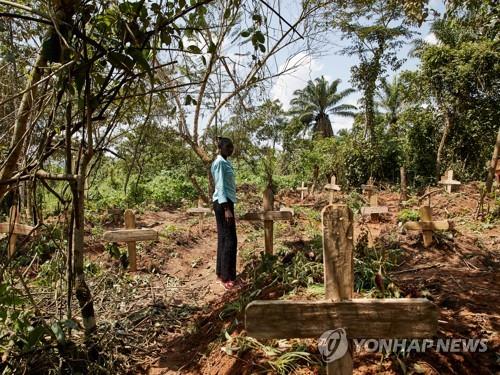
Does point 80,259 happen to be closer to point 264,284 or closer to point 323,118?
point 264,284

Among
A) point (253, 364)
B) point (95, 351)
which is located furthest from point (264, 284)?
point (95, 351)

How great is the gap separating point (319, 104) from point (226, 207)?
32154 millimetres

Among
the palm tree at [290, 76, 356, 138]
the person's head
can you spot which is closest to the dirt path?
the person's head

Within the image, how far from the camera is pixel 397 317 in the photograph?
1985mm

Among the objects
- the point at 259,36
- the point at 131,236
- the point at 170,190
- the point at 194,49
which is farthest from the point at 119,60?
the point at 170,190

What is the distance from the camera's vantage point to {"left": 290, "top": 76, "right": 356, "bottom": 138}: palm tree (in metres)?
34.5

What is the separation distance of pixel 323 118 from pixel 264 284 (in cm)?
3307

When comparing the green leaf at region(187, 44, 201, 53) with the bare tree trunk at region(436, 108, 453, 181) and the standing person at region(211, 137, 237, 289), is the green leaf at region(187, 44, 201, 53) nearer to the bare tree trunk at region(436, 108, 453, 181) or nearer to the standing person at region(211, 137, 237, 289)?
the standing person at region(211, 137, 237, 289)

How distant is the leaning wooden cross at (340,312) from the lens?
197cm

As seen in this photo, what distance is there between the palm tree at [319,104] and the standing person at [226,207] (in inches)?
1182

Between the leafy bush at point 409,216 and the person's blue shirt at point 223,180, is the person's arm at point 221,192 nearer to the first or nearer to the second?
the person's blue shirt at point 223,180

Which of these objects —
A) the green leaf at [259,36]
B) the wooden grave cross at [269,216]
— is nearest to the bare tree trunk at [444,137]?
the wooden grave cross at [269,216]

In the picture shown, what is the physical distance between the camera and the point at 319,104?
3550 cm

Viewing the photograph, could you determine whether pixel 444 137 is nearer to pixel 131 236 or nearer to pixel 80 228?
pixel 131 236
